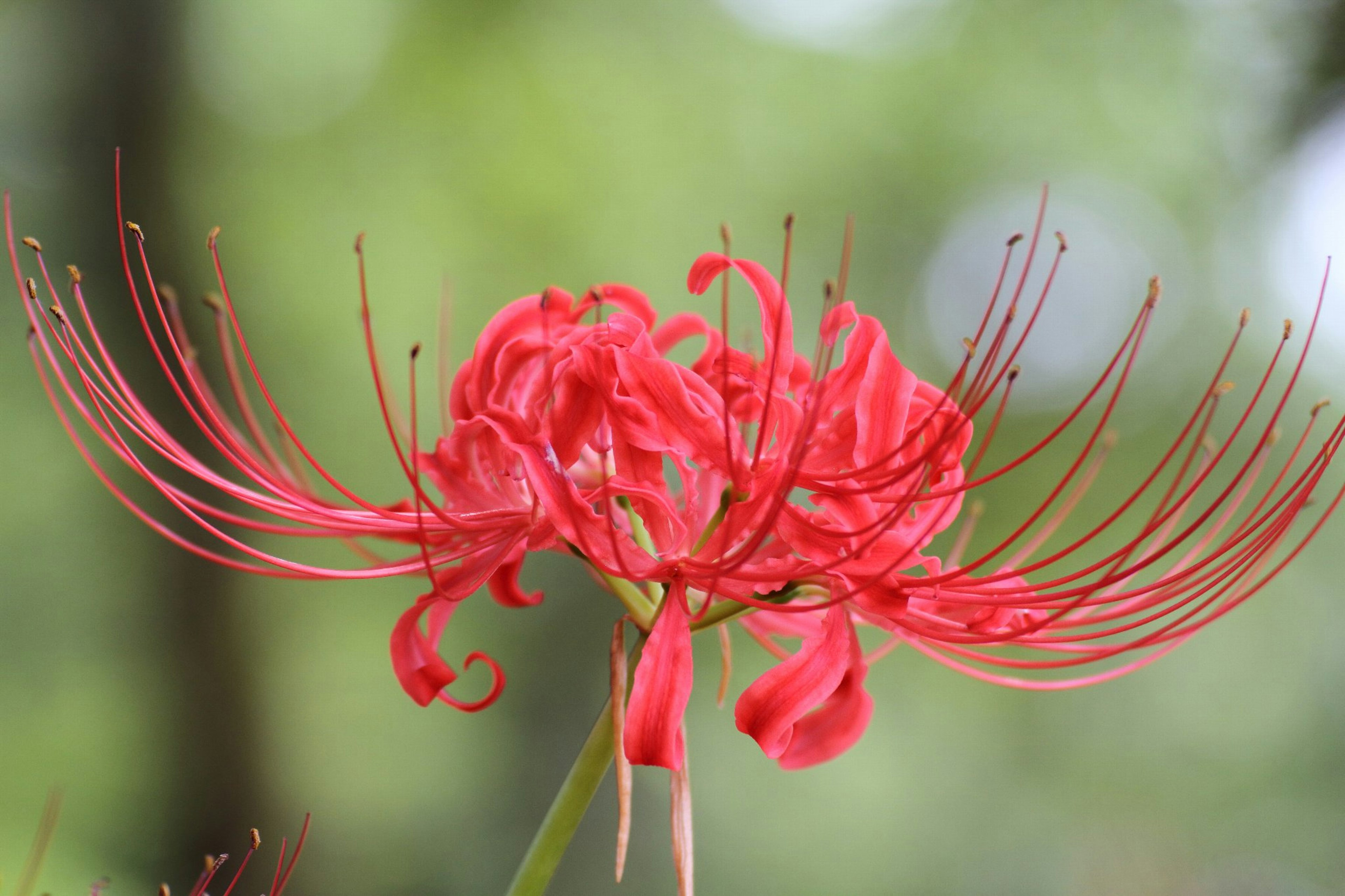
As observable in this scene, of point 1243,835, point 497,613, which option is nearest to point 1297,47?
point 1243,835

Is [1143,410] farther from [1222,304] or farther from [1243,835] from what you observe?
[1243,835]

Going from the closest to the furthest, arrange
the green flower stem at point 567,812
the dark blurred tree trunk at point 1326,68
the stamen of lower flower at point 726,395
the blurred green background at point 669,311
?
the stamen of lower flower at point 726,395 < the green flower stem at point 567,812 < the dark blurred tree trunk at point 1326,68 < the blurred green background at point 669,311

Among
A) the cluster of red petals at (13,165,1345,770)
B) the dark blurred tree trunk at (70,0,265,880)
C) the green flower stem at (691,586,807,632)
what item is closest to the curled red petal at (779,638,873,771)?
the cluster of red petals at (13,165,1345,770)

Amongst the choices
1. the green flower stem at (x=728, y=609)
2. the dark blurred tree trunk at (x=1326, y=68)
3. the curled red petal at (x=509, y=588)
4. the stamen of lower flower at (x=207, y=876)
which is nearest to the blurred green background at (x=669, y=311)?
the dark blurred tree trunk at (x=1326, y=68)

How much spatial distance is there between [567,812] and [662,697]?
0.16m

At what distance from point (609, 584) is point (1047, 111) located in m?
4.55

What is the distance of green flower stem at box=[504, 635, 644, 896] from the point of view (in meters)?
0.81

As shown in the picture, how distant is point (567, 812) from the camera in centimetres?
82

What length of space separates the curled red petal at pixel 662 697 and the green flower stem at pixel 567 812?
0.04 m

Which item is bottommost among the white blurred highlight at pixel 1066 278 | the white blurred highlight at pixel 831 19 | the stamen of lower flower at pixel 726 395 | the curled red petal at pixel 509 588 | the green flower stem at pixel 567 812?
the green flower stem at pixel 567 812

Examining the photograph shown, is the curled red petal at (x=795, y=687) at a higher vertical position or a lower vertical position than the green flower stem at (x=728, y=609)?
lower

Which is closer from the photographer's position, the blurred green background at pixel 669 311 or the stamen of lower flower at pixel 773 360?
the stamen of lower flower at pixel 773 360

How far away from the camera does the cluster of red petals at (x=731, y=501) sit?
30.2 inches

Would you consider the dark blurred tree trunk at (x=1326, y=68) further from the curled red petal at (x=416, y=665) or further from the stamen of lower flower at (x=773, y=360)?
the curled red petal at (x=416, y=665)
